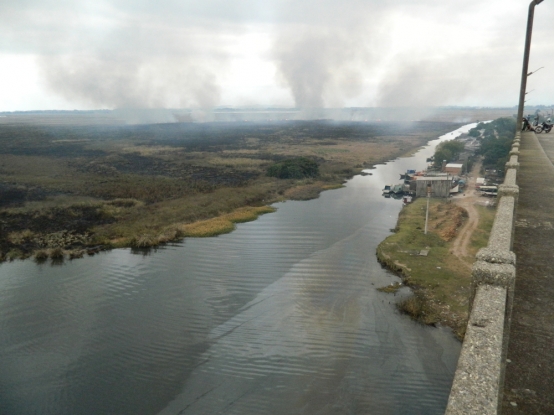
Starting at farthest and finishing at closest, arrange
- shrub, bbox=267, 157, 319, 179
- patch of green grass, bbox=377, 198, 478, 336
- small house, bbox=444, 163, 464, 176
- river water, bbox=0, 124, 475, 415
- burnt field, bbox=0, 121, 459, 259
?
shrub, bbox=267, 157, 319, 179 → small house, bbox=444, 163, 464, 176 → burnt field, bbox=0, 121, 459, 259 → patch of green grass, bbox=377, 198, 478, 336 → river water, bbox=0, 124, 475, 415

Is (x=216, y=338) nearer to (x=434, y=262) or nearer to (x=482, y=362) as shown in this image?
(x=434, y=262)

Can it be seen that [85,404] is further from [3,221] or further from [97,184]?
[97,184]

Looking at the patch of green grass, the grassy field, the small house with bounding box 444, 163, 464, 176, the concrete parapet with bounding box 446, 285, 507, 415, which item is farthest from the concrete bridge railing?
the small house with bounding box 444, 163, 464, 176

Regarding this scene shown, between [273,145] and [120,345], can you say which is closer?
[120,345]

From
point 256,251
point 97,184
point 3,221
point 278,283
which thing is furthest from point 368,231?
point 97,184

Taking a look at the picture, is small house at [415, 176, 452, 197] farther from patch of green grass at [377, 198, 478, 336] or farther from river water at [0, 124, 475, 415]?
river water at [0, 124, 475, 415]

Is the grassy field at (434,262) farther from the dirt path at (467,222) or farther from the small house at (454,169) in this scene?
the small house at (454,169)
